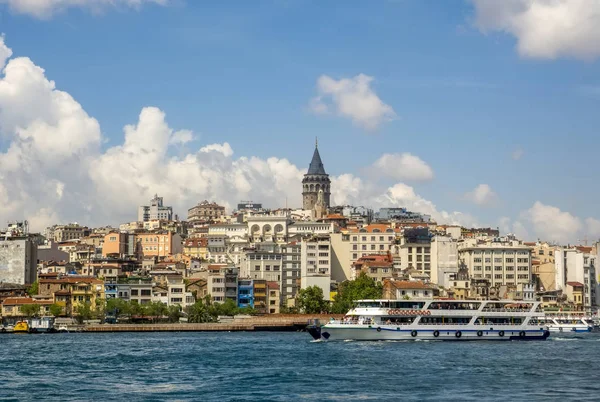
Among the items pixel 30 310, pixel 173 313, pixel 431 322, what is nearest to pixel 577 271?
pixel 173 313

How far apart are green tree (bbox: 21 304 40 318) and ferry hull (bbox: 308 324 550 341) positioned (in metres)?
38.0

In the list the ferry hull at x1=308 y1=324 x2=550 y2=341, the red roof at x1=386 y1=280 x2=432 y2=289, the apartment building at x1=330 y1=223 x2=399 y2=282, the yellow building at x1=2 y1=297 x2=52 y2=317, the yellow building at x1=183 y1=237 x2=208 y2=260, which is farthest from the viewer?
the yellow building at x1=183 y1=237 x2=208 y2=260

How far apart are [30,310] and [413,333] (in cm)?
4393

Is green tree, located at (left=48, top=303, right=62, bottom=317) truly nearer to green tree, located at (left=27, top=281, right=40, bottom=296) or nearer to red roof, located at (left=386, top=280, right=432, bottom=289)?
green tree, located at (left=27, top=281, right=40, bottom=296)

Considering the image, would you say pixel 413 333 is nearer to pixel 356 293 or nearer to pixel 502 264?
pixel 356 293

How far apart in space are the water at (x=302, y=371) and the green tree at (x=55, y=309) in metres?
29.3

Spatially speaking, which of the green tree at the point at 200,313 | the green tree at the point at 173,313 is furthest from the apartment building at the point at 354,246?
the green tree at the point at 173,313

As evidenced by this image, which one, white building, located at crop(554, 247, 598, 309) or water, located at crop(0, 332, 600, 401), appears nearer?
water, located at crop(0, 332, 600, 401)

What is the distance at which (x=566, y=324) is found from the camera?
335ft

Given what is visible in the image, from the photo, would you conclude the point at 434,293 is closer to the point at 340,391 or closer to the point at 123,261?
the point at 123,261

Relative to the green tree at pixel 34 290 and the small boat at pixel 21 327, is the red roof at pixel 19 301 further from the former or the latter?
the small boat at pixel 21 327

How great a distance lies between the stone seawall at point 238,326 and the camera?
96.5 metres

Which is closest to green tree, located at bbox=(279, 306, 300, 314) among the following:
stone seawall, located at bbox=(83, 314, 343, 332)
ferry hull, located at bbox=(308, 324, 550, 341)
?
stone seawall, located at bbox=(83, 314, 343, 332)

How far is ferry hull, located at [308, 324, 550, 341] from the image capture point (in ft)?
229
